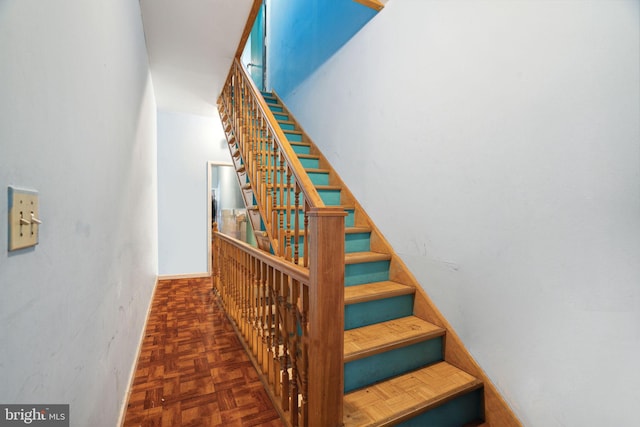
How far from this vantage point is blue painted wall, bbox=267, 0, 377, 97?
2797 millimetres

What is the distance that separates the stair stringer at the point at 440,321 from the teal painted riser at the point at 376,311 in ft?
0.26

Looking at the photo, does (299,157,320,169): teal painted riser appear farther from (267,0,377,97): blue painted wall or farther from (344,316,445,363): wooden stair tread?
(344,316,445,363): wooden stair tread

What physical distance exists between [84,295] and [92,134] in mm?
586

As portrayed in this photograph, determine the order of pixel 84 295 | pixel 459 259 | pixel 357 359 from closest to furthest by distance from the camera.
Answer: pixel 84 295 → pixel 357 359 → pixel 459 259

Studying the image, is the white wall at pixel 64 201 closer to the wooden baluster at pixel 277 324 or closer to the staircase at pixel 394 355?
the wooden baluster at pixel 277 324

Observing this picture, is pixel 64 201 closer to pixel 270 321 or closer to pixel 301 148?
pixel 270 321

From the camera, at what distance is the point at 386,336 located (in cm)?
178

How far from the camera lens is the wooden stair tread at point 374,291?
1.89 meters

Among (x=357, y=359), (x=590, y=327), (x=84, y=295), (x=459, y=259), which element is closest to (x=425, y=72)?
(x=459, y=259)

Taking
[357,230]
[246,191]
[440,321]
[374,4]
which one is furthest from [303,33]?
[440,321]

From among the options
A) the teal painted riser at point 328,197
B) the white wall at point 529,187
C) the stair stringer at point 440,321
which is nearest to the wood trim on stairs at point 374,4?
the white wall at point 529,187

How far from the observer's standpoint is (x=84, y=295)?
39.9 inches

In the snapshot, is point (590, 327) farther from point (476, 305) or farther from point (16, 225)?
point (16, 225)

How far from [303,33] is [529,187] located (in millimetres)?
3332
